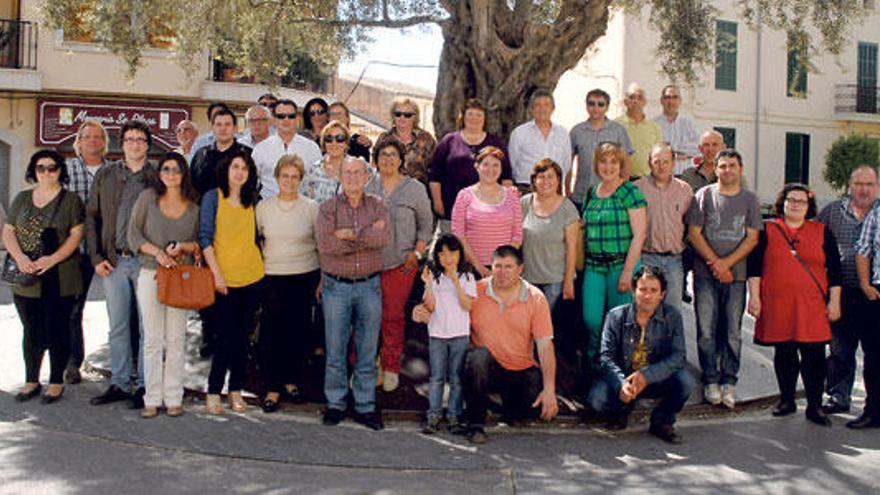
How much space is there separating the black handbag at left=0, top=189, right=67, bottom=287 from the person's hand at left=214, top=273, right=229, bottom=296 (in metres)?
1.42

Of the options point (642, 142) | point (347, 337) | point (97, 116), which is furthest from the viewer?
point (97, 116)

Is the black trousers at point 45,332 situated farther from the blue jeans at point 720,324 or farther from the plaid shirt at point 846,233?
the plaid shirt at point 846,233

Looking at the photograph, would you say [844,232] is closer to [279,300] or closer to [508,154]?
[508,154]

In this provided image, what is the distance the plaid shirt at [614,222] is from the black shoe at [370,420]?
2094 mm

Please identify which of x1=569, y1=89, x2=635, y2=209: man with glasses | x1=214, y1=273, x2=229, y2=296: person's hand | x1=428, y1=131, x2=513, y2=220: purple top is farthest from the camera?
x1=569, y1=89, x2=635, y2=209: man with glasses

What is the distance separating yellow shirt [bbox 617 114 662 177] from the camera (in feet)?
29.0

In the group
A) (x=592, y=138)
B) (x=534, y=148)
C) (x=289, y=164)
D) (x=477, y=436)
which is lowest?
(x=477, y=436)

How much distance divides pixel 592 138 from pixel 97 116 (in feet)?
53.8

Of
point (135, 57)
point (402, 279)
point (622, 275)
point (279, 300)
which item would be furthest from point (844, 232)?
point (135, 57)

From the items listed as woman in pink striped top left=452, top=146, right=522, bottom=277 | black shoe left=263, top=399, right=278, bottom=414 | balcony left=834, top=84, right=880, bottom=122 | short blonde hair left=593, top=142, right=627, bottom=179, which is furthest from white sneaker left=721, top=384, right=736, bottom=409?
balcony left=834, top=84, right=880, bottom=122

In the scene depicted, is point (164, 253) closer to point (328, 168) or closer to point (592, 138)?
point (328, 168)

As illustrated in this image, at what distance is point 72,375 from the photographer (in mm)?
7746

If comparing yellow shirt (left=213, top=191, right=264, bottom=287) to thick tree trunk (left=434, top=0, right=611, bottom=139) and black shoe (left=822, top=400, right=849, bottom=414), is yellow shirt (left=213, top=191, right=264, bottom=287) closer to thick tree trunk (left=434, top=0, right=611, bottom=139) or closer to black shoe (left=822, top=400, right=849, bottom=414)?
thick tree trunk (left=434, top=0, right=611, bottom=139)

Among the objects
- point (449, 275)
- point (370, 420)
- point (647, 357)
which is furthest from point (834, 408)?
point (370, 420)
